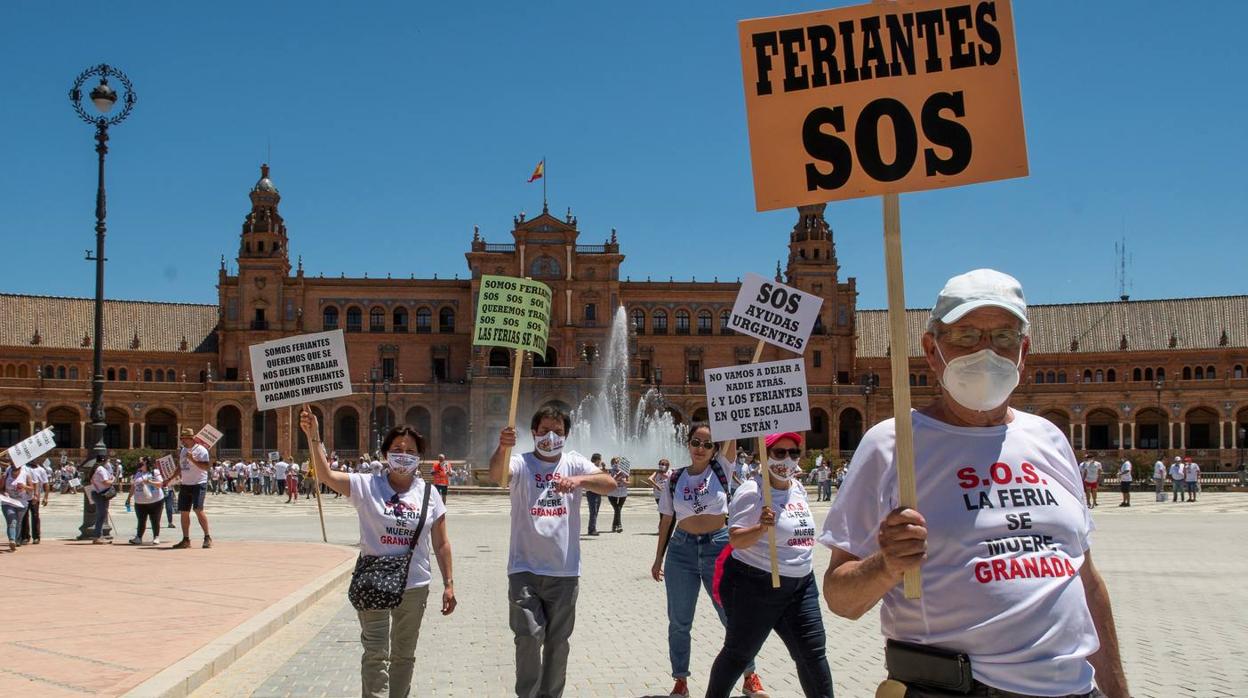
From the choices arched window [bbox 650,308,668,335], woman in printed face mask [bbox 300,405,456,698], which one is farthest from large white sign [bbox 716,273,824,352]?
arched window [bbox 650,308,668,335]

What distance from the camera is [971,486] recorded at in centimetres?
308

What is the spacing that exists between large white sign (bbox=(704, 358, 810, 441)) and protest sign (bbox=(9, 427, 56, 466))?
1288 cm

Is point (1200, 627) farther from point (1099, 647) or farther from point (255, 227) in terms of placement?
point (255, 227)

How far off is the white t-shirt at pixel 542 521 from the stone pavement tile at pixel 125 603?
8.55 feet

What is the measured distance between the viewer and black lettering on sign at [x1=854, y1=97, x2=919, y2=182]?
3.40 m

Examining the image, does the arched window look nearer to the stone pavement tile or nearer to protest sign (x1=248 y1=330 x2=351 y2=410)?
the stone pavement tile

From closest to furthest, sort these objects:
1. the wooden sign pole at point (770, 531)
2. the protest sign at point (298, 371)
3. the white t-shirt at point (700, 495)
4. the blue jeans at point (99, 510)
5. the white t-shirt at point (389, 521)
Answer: the wooden sign pole at point (770, 531), the white t-shirt at point (389, 521), the white t-shirt at point (700, 495), the protest sign at point (298, 371), the blue jeans at point (99, 510)

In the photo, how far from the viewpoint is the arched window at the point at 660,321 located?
82.3 m

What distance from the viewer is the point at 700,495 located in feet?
25.8

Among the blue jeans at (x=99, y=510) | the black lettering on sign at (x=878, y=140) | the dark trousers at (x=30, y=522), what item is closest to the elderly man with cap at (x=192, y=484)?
the blue jeans at (x=99, y=510)

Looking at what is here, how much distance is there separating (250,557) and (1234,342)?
269 ft

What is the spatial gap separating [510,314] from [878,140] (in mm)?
5284

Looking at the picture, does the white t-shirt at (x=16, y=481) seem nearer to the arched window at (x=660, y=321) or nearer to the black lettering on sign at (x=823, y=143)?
the black lettering on sign at (x=823, y=143)

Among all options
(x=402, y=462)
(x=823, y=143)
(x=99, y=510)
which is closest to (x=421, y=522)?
(x=402, y=462)
